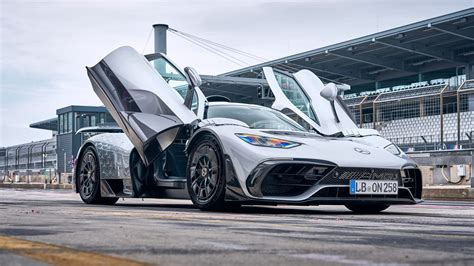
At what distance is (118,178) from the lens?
355 inches

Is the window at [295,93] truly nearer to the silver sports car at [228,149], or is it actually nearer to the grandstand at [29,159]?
the silver sports car at [228,149]

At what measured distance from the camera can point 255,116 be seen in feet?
26.0

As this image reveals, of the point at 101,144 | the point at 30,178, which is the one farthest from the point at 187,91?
the point at 30,178

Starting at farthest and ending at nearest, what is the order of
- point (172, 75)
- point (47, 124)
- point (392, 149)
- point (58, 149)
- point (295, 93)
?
point (47, 124) → point (58, 149) → point (295, 93) → point (172, 75) → point (392, 149)

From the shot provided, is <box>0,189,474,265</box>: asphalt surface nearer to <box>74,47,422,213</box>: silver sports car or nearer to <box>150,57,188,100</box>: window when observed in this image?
<box>74,47,422,213</box>: silver sports car

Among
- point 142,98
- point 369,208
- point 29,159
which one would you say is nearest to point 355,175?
point 369,208

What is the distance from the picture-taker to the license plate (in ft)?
22.2

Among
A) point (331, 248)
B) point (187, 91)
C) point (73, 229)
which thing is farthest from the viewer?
point (187, 91)

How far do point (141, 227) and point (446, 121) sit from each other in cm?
1888

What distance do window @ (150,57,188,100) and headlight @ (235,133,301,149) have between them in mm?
1639

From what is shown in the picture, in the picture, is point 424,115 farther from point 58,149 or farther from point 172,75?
point 58,149

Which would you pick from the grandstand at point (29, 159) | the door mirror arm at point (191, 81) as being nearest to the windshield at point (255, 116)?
the door mirror arm at point (191, 81)

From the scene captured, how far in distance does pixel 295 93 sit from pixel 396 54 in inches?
1100

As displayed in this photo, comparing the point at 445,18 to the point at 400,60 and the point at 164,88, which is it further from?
the point at 164,88
